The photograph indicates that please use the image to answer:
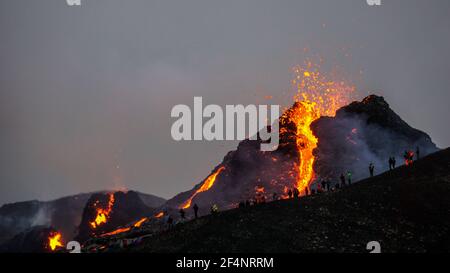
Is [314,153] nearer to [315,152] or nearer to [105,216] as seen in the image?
[315,152]

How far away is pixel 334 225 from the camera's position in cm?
3900

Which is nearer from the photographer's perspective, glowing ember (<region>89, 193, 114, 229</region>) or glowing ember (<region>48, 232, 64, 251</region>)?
glowing ember (<region>48, 232, 64, 251</region>)

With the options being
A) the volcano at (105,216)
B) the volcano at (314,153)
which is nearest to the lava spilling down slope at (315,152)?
the volcano at (314,153)

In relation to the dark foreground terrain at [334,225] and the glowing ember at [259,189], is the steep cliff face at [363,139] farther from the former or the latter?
the dark foreground terrain at [334,225]

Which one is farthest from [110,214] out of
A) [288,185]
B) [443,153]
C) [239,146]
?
[443,153]

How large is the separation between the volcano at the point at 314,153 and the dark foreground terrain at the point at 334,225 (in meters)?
68.8

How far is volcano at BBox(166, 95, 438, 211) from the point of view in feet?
410

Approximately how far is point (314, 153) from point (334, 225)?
9868 cm

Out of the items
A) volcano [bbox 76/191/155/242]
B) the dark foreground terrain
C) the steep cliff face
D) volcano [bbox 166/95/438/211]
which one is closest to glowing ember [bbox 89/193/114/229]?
volcano [bbox 76/191/155/242]

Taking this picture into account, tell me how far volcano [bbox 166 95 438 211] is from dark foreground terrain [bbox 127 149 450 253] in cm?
6876

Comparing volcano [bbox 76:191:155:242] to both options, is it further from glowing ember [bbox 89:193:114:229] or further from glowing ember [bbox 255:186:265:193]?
glowing ember [bbox 255:186:265:193]

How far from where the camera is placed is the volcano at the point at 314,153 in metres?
125

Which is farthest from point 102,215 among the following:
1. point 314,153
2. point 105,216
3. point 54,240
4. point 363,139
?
point 363,139

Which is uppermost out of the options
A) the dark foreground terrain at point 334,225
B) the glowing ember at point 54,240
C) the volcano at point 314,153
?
the volcano at point 314,153
